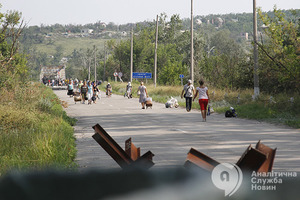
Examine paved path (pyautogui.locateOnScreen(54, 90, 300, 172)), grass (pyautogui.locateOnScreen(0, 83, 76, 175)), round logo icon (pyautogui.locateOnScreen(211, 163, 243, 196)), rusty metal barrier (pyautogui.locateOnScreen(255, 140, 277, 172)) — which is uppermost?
round logo icon (pyautogui.locateOnScreen(211, 163, 243, 196))

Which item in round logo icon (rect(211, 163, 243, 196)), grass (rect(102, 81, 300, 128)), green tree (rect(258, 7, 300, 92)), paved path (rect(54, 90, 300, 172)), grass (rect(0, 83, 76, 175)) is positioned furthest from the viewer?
green tree (rect(258, 7, 300, 92))

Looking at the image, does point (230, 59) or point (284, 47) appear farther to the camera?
point (230, 59)

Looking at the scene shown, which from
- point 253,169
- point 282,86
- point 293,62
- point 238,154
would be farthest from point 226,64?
point 253,169

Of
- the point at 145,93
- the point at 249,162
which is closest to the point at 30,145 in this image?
the point at 249,162

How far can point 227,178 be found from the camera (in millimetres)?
1943

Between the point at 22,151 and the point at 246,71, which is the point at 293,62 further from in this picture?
the point at 22,151

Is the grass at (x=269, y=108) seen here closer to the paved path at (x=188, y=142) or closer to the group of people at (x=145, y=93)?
the group of people at (x=145, y=93)

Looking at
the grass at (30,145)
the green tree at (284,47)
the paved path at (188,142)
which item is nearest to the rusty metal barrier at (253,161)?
the grass at (30,145)

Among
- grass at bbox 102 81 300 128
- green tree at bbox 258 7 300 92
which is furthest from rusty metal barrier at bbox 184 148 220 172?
green tree at bbox 258 7 300 92

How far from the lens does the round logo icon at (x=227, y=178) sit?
Answer: 1759 mm

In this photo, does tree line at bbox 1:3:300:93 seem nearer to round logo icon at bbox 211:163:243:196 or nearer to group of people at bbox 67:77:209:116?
group of people at bbox 67:77:209:116

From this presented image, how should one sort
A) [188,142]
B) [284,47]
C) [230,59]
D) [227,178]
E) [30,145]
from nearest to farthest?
[227,178]
[30,145]
[188,142]
[284,47]
[230,59]

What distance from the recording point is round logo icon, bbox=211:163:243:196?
1759mm

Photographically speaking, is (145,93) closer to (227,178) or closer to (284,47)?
(284,47)
